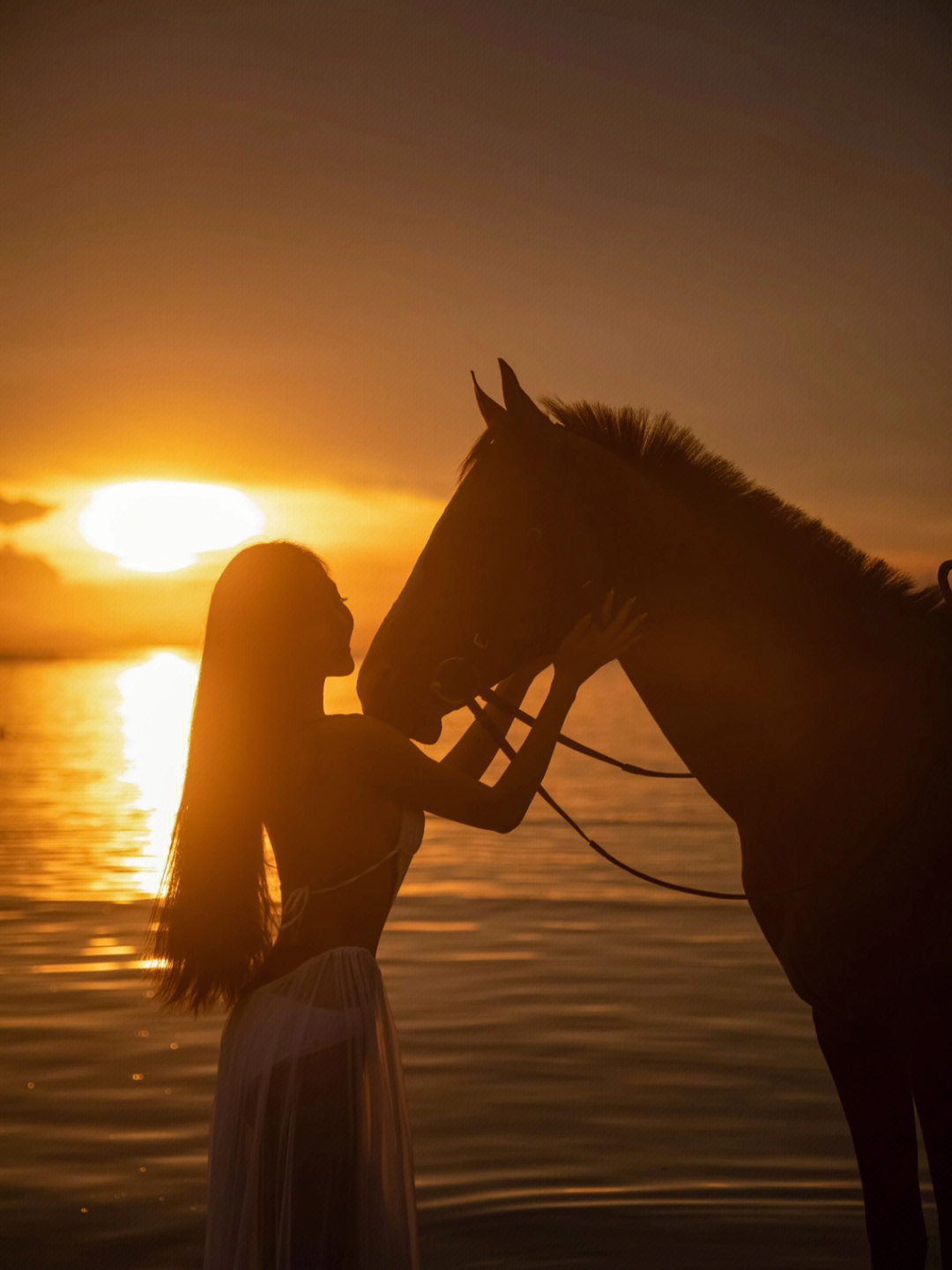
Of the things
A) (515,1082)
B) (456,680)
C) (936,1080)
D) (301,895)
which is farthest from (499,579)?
(515,1082)

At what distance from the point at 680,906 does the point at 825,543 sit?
10.9 metres

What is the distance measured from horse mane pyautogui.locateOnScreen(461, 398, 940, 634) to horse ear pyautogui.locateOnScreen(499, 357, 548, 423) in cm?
15

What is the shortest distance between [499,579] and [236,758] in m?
0.86

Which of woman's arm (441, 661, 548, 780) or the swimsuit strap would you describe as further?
woman's arm (441, 661, 548, 780)

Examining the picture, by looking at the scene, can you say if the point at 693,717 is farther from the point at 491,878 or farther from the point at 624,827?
the point at 624,827

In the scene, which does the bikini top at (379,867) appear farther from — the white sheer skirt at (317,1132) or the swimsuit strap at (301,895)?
the white sheer skirt at (317,1132)

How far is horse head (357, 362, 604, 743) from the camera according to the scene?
326 cm

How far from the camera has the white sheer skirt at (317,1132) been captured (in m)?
2.89

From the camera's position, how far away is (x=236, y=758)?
3037 mm

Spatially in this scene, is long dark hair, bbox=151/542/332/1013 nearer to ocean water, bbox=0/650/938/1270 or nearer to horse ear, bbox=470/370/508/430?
horse ear, bbox=470/370/508/430

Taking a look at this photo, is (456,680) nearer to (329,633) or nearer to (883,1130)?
(329,633)

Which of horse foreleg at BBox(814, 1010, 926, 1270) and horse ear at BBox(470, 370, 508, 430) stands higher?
horse ear at BBox(470, 370, 508, 430)

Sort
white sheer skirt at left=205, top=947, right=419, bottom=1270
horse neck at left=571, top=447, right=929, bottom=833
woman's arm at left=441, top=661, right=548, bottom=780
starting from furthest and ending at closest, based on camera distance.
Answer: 1. woman's arm at left=441, top=661, right=548, bottom=780
2. horse neck at left=571, top=447, right=929, bottom=833
3. white sheer skirt at left=205, top=947, right=419, bottom=1270

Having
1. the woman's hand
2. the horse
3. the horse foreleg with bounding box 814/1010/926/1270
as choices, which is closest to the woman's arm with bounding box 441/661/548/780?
the horse
